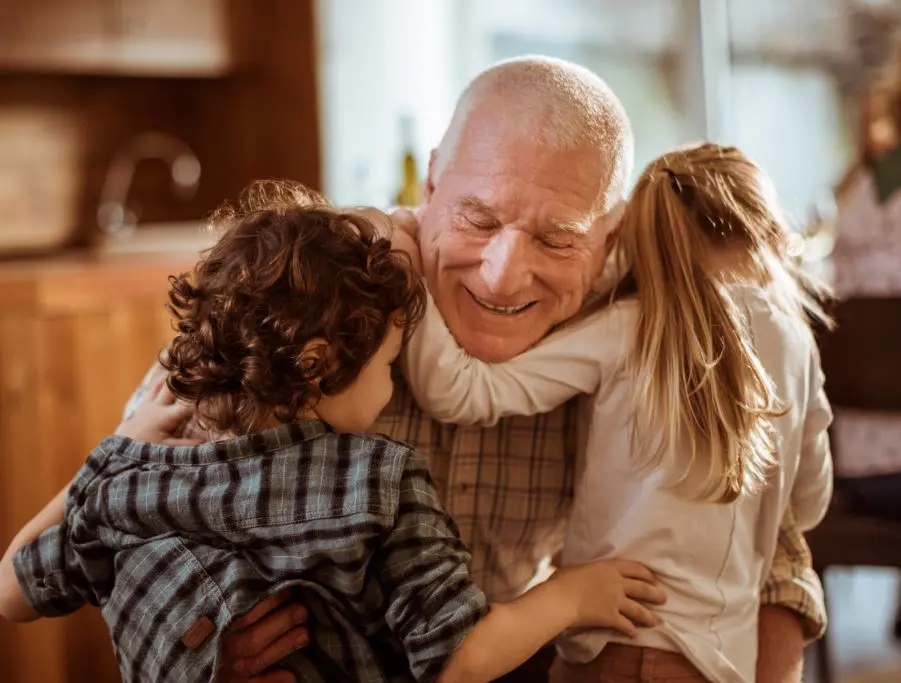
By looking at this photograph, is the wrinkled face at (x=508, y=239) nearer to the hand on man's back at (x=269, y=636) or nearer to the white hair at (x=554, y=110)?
the white hair at (x=554, y=110)

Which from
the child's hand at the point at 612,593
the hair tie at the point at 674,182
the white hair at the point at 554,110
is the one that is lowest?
the child's hand at the point at 612,593

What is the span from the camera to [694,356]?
1.35m

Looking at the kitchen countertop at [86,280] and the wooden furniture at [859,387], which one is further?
the kitchen countertop at [86,280]

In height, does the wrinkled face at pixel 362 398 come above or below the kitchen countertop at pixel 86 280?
below

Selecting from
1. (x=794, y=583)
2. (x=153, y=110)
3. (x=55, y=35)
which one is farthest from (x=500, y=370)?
(x=153, y=110)

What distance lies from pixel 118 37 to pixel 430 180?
2.60m

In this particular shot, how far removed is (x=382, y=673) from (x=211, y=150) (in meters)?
3.45

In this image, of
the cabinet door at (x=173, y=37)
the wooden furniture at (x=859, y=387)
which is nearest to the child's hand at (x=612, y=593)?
the wooden furniture at (x=859, y=387)

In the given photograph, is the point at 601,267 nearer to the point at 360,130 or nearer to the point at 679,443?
the point at 679,443

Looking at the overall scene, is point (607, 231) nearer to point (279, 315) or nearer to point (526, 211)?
point (526, 211)

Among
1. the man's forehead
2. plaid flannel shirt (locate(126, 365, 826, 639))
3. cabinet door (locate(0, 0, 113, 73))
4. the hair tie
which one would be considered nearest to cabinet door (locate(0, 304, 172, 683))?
cabinet door (locate(0, 0, 113, 73))

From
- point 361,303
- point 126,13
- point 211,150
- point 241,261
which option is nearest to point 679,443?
point 361,303

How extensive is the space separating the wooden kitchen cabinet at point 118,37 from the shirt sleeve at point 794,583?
281 cm

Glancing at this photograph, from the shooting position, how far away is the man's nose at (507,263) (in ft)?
4.51
